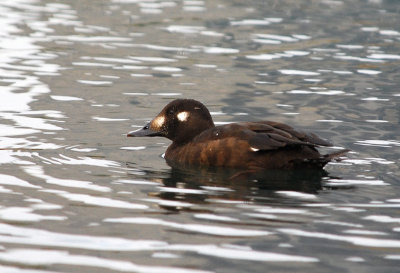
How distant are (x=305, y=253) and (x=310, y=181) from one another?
78.1 inches

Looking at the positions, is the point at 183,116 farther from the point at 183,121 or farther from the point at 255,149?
the point at 255,149

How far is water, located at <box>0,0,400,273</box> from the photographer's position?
17.8 ft

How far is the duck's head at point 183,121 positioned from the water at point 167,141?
0.86ft

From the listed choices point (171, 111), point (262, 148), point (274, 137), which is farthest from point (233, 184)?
point (171, 111)

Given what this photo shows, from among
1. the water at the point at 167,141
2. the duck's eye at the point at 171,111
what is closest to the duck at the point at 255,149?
the water at the point at 167,141

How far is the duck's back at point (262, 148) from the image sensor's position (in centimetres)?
737

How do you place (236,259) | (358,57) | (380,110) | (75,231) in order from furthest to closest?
(358,57) → (380,110) → (75,231) → (236,259)

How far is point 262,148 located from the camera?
7305mm

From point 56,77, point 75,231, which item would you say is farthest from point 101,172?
point 56,77

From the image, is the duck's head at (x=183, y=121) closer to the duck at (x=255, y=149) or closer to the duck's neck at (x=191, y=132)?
the duck's neck at (x=191, y=132)

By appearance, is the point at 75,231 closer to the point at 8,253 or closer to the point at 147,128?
the point at 8,253

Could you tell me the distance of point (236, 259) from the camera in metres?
5.20

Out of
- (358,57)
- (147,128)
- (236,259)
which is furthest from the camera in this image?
(358,57)

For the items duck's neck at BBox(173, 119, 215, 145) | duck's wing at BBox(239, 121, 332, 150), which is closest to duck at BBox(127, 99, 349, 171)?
duck's wing at BBox(239, 121, 332, 150)
